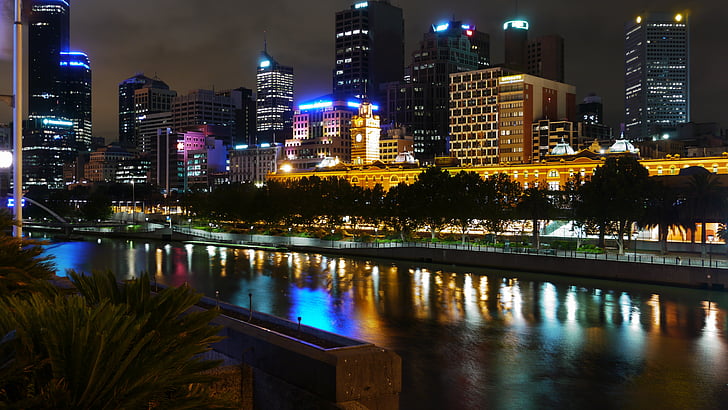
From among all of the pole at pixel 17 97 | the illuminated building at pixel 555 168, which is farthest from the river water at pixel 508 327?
the illuminated building at pixel 555 168

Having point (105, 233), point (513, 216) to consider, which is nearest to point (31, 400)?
point (513, 216)

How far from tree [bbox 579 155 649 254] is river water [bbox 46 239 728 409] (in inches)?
573

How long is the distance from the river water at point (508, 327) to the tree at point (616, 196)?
14.6 metres

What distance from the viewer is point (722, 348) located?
35.6 m

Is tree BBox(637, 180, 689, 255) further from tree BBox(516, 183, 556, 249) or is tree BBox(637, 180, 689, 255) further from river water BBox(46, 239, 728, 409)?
river water BBox(46, 239, 728, 409)

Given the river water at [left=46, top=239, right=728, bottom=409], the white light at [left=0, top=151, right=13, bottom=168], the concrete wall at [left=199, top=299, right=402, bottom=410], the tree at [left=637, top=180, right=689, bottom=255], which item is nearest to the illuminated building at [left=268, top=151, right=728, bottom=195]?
the tree at [left=637, top=180, right=689, bottom=255]

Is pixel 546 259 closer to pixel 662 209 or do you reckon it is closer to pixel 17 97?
pixel 662 209

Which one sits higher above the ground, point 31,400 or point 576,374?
point 31,400

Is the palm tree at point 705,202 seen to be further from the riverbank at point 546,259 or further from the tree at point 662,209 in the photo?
the riverbank at point 546,259

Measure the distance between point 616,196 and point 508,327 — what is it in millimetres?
41045

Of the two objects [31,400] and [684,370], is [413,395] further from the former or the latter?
[31,400]

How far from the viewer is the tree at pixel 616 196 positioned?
242ft

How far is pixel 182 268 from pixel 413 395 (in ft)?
183

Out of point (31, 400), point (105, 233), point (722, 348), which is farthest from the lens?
point (105, 233)
